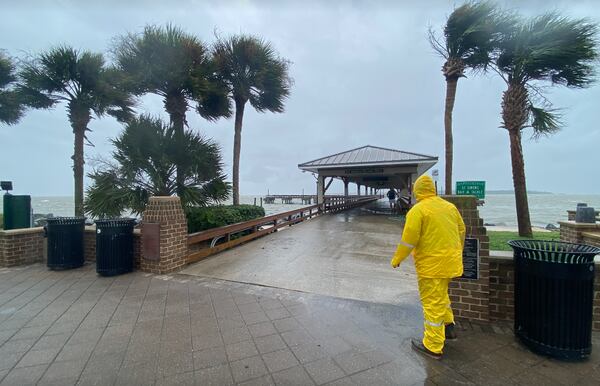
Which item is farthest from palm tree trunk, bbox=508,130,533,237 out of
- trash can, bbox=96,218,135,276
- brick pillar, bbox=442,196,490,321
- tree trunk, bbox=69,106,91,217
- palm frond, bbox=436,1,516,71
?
tree trunk, bbox=69,106,91,217

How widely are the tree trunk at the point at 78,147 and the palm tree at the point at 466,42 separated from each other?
13.4 metres

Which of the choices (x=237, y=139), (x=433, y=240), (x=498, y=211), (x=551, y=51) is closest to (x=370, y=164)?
(x=237, y=139)

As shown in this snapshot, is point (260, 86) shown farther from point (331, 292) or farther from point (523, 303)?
point (523, 303)

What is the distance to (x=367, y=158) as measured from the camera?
14.7 metres

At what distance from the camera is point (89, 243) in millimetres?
5789

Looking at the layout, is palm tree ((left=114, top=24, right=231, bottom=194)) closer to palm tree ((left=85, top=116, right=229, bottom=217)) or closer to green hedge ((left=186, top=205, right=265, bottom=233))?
palm tree ((left=85, top=116, right=229, bottom=217))

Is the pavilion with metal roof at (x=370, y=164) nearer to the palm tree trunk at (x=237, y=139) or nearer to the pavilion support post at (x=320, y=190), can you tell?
the pavilion support post at (x=320, y=190)

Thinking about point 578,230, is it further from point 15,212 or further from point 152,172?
point 15,212

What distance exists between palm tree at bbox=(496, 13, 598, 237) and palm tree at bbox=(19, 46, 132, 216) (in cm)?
1336

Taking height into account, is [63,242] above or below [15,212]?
below

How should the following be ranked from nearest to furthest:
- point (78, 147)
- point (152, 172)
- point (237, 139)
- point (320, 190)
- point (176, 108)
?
point (152, 172), point (176, 108), point (78, 147), point (237, 139), point (320, 190)

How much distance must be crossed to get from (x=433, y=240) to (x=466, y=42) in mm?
10616

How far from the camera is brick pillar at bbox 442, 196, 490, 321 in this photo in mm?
3117

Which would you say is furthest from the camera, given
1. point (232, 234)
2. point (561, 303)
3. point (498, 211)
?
point (498, 211)
